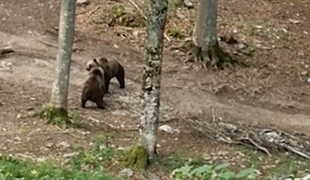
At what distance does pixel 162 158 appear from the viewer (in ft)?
29.7

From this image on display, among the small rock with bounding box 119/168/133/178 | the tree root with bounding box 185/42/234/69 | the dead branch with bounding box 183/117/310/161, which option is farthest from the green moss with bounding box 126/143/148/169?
the tree root with bounding box 185/42/234/69

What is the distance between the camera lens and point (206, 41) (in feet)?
46.7

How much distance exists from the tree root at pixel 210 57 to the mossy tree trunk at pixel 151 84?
557 centimetres

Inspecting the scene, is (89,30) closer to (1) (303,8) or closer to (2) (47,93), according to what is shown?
(2) (47,93)

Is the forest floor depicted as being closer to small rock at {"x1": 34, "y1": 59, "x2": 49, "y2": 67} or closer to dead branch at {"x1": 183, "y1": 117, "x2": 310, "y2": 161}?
small rock at {"x1": 34, "y1": 59, "x2": 49, "y2": 67}

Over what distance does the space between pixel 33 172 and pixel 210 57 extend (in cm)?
772

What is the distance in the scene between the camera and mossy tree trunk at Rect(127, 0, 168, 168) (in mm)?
Answer: 8141

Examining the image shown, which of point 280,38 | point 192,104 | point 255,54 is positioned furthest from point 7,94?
point 280,38

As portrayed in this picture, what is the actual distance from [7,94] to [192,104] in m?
2.80

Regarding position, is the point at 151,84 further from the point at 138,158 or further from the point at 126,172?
the point at 126,172

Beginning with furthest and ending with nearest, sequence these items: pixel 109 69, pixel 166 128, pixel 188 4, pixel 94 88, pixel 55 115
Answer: pixel 188 4 < pixel 109 69 < pixel 94 88 < pixel 166 128 < pixel 55 115

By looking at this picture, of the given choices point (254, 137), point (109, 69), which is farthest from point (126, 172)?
point (109, 69)

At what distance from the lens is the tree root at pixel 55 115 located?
9.85 meters

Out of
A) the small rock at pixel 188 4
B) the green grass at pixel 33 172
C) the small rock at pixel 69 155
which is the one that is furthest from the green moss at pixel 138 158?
the small rock at pixel 188 4
